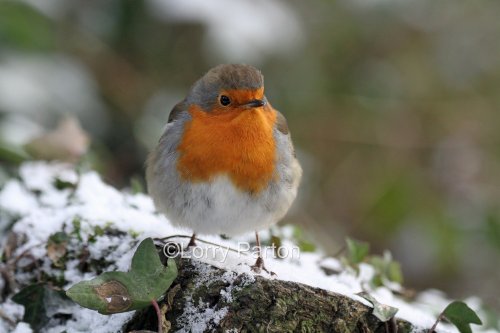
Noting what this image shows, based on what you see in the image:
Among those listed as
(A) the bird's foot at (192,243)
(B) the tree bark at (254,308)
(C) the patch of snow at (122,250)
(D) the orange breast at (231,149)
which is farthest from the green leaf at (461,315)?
(A) the bird's foot at (192,243)

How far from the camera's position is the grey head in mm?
2822

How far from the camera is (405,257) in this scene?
Answer: 611 cm

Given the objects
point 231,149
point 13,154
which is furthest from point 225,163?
point 13,154

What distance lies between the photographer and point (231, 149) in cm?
270

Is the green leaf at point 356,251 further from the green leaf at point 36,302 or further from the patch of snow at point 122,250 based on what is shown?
the green leaf at point 36,302

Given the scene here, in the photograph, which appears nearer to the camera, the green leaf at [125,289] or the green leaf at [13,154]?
the green leaf at [125,289]

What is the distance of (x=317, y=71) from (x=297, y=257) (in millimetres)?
3621

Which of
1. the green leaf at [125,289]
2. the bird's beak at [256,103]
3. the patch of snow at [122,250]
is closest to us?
the green leaf at [125,289]

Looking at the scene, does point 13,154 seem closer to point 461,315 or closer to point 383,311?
point 383,311

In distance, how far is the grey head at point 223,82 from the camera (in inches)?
111

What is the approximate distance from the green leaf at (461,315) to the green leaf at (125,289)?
99cm

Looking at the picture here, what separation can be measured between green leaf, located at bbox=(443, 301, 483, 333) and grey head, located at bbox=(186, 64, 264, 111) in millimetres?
1156

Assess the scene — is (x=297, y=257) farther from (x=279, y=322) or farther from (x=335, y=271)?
(x=279, y=322)

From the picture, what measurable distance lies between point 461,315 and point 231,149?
106cm
